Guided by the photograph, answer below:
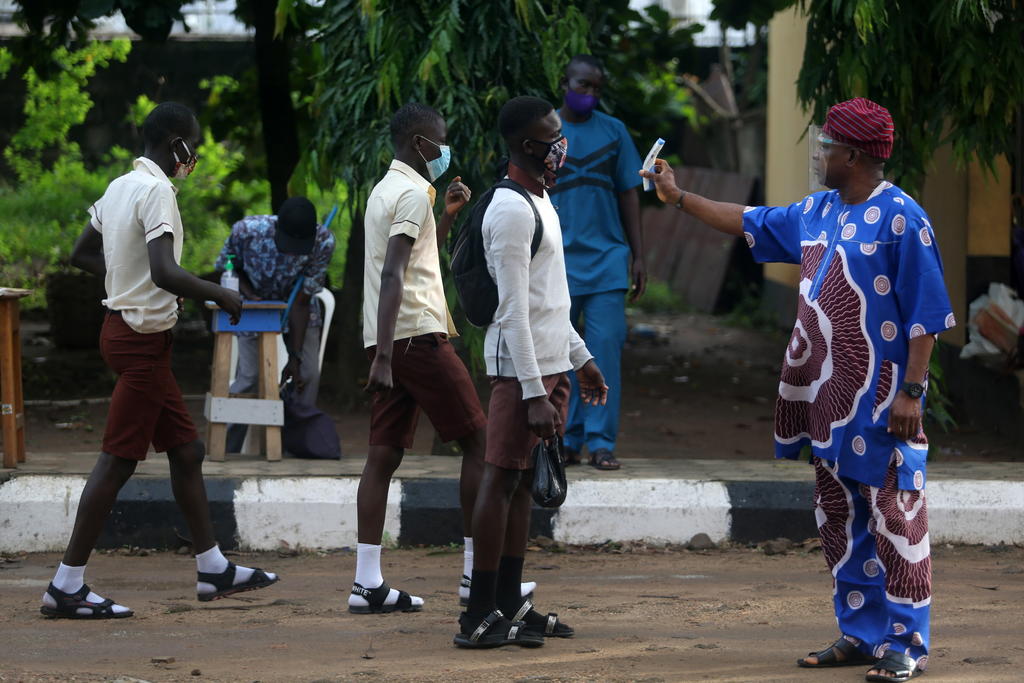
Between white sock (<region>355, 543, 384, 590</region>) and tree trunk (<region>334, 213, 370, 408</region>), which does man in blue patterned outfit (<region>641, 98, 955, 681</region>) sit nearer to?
white sock (<region>355, 543, 384, 590</region>)

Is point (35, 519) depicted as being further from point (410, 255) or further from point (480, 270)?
point (480, 270)

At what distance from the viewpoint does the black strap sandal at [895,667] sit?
3.87 metres

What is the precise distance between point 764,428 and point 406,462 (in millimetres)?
3552

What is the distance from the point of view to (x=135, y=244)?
4.73m

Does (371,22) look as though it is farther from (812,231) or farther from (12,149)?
(12,149)

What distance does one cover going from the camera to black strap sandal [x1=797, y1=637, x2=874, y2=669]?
406 centimetres

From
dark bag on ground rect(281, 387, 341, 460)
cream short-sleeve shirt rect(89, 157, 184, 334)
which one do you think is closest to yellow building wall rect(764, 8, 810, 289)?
dark bag on ground rect(281, 387, 341, 460)

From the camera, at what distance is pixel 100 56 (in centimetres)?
1655

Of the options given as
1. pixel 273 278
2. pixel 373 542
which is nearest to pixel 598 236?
pixel 273 278

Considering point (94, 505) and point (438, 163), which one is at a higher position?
point (438, 163)

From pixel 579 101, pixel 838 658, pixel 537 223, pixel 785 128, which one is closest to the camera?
pixel 838 658

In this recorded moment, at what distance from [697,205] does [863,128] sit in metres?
0.63

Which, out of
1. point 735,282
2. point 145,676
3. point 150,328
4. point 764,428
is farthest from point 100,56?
point 145,676

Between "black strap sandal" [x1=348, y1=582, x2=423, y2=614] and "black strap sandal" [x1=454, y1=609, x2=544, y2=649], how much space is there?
53 cm
